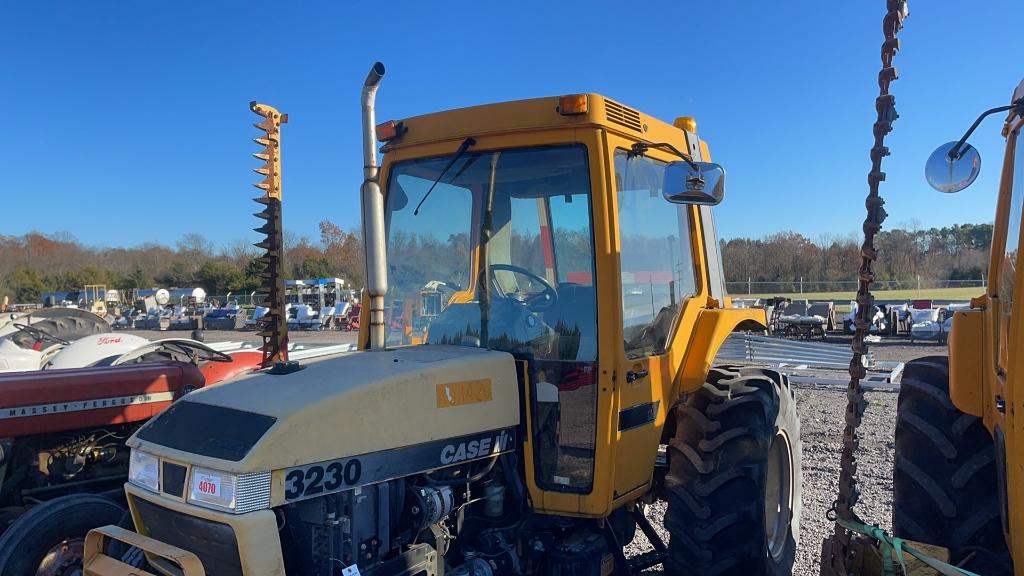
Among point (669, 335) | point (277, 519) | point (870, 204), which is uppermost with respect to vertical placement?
point (870, 204)

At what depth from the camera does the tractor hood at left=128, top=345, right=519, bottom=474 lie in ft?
7.91

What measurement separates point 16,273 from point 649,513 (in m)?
67.6

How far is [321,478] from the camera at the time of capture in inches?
98.3

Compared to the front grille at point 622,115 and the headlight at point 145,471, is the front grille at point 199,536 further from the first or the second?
the front grille at point 622,115

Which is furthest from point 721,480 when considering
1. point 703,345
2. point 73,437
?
point 73,437

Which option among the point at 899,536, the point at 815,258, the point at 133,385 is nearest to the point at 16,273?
the point at 815,258

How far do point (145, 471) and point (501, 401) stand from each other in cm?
143

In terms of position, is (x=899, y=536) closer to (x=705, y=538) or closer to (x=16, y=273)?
(x=705, y=538)

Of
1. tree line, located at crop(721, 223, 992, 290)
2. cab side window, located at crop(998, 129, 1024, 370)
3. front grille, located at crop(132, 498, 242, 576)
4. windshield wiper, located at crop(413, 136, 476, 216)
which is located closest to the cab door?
windshield wiper, located at crop(413, 136, 476, 216)

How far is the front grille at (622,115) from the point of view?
3.25 m

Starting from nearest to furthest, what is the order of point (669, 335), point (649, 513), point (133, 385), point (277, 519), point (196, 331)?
point (277, 519), point (669, 335), point (133, 385), point (649, 513), point (196, 331)

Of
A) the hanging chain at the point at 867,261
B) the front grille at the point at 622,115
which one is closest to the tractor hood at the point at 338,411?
the front grille at the point at 622,115

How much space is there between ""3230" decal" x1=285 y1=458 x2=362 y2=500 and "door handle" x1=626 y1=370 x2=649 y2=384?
127 cm

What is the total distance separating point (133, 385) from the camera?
15.6 ft
